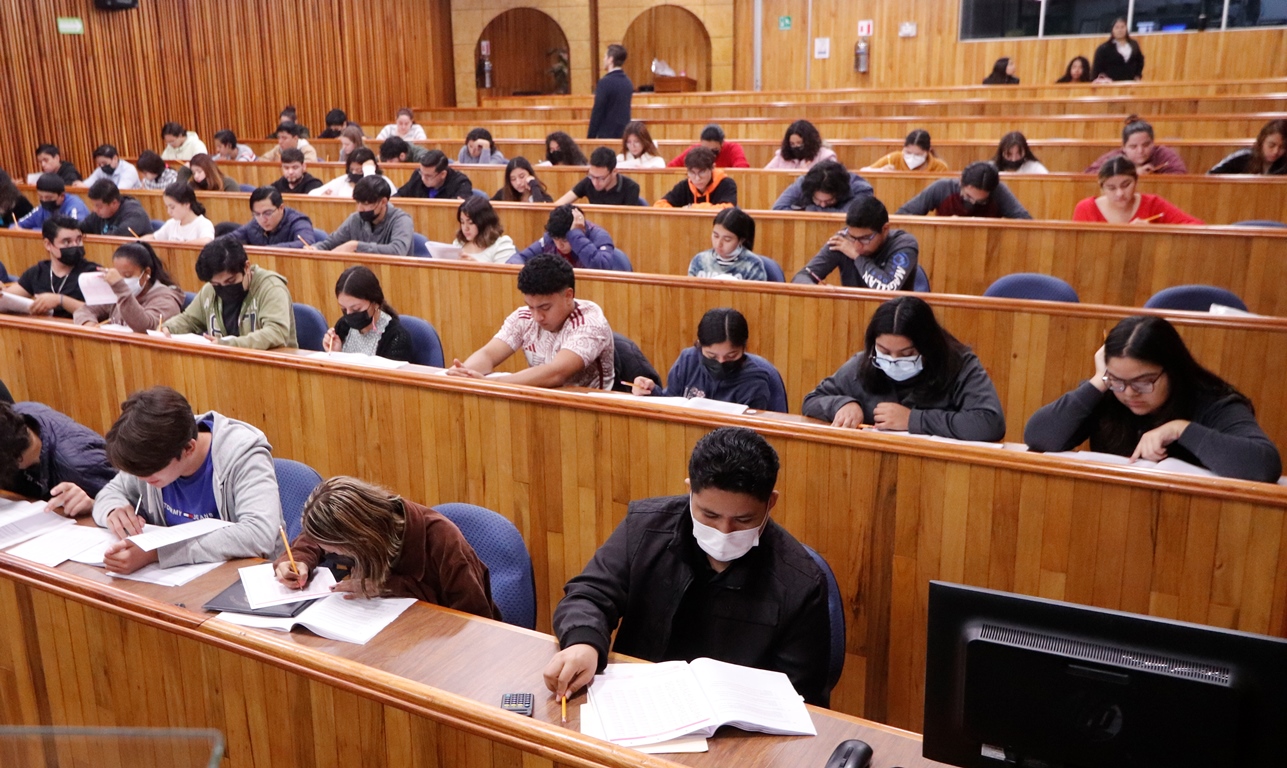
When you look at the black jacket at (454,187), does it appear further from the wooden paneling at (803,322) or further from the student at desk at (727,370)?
the student at desk at (727,370)

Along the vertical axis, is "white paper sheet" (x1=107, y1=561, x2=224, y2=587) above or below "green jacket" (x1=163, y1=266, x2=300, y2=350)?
below

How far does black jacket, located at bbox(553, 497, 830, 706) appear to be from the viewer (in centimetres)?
210

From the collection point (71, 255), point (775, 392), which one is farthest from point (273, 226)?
point (775, 392)

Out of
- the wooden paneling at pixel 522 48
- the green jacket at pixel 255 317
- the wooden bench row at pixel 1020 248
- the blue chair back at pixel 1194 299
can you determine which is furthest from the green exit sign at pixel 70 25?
the blue chair back at pixel 1194 299

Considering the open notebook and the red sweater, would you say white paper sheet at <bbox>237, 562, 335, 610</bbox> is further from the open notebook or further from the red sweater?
the red sweater

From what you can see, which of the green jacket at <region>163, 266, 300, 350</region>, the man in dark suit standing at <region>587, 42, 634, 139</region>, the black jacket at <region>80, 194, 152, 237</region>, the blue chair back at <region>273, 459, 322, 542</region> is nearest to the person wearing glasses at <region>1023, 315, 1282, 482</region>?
the blue chair back at <region>273, 459, 322, 542</region>

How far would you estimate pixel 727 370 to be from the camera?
3596mm

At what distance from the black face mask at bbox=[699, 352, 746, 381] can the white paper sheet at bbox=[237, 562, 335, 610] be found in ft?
5.54

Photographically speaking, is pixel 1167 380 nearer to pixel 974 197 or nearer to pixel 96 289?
pixel 974 197

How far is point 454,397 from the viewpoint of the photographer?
10.6 feet

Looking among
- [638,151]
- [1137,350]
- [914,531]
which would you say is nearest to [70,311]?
[638,151]

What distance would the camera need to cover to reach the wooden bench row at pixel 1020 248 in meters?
4.49

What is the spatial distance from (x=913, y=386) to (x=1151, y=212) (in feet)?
9.45

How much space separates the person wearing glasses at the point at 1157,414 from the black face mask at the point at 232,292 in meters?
3.39
